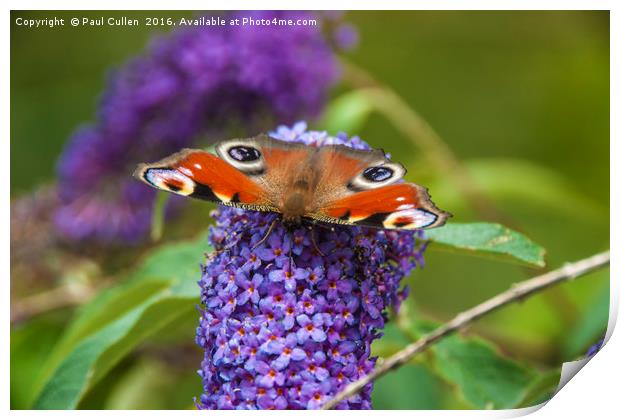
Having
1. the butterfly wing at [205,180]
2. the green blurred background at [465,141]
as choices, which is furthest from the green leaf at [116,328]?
the butterfly wing at [205,180]

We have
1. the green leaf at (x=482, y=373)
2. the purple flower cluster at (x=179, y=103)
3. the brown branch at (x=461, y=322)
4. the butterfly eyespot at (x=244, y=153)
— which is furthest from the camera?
the purple flower cluster at (x=179, y=103)

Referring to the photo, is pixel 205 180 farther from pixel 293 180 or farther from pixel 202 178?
pixel 293 180

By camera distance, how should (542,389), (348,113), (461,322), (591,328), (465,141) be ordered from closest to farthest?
(461,322)
(542,389)
(591,328)
(348,113)
(465,141)

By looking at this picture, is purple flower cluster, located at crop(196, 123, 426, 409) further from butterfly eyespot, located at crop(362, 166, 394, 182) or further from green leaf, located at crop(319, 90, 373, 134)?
green leaf, located at crop(319, 90, 373, 134)

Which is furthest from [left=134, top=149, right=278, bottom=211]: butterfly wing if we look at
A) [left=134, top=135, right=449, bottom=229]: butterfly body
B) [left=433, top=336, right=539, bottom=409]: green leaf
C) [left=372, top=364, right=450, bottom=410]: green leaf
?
[left=372, top=364, right=450, bottom=410]: green leaf

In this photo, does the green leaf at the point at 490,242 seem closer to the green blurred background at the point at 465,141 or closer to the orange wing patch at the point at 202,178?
the green blurred background at the point at 465,141

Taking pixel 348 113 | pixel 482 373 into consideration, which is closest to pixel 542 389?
pixel 482 373
